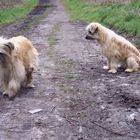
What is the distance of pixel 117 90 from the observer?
Result: 9766mm

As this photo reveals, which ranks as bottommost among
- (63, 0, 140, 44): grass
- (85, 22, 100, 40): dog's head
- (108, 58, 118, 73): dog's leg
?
(63, 0, 140, 44): grass

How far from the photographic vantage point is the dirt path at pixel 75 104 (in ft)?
24.2

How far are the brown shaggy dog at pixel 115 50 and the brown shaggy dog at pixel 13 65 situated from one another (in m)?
2.64

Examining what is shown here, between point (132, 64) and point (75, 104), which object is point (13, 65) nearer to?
point (75, 104)

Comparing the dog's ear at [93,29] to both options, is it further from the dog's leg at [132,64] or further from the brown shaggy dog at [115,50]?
the dog's leg at [132,64]

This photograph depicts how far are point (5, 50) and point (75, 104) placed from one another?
5.47 feet

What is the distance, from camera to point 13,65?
904 centimetres

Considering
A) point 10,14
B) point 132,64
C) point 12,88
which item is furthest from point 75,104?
point 10,14

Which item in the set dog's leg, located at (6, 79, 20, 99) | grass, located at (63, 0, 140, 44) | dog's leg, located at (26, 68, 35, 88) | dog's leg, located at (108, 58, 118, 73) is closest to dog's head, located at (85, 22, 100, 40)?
dog's leg, located at (108, 58, 118, 73)

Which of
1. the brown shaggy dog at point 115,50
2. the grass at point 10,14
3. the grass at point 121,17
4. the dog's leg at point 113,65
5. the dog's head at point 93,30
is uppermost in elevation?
the dog's head at point 93,30

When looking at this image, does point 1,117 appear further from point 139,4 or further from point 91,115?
point 139,4

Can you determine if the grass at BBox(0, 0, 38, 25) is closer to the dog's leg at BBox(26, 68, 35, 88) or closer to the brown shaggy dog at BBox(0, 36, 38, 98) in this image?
the dog's leg at BBox(26, 68, 35, 88)

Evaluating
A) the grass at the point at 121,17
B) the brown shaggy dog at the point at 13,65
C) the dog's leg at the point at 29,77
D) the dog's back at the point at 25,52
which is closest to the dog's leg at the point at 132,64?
the dog's back at the point at 25,52

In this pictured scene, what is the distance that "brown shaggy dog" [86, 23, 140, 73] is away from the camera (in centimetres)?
1142
